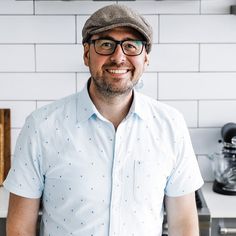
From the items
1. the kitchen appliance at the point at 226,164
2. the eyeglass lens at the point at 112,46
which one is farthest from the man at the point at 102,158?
the kitchen appliance at the point at 226,164

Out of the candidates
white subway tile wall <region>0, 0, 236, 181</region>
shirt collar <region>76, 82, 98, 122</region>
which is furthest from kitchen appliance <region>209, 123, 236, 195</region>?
shirt collar <region>76, 82, 98, 122</region>

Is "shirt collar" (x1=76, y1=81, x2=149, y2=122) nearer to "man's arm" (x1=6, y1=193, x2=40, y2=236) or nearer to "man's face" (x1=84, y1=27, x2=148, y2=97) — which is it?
"man's face" (x1=84, y1=27, x2=148, y2=97)

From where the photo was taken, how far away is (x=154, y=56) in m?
1.96

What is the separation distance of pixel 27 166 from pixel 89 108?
0.21 meters

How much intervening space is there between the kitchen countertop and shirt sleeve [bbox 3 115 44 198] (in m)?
0.43

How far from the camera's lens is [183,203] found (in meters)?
1.33

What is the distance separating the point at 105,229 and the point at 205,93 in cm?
91

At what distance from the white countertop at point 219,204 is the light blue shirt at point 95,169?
0.40 m

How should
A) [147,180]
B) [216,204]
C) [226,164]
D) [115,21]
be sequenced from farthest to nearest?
[226,164]
[216,204]
[147,180]
[115,21]

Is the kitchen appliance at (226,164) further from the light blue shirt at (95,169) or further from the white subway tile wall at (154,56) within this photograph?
the light blue shirt at (95,169)

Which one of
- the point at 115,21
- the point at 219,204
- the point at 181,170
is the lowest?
the point at 219,204

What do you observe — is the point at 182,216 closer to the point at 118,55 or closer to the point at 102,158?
the point at 102,158

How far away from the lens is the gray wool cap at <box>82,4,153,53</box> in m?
1.17

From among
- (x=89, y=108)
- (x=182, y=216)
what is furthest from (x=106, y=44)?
(x=182, y=216)
